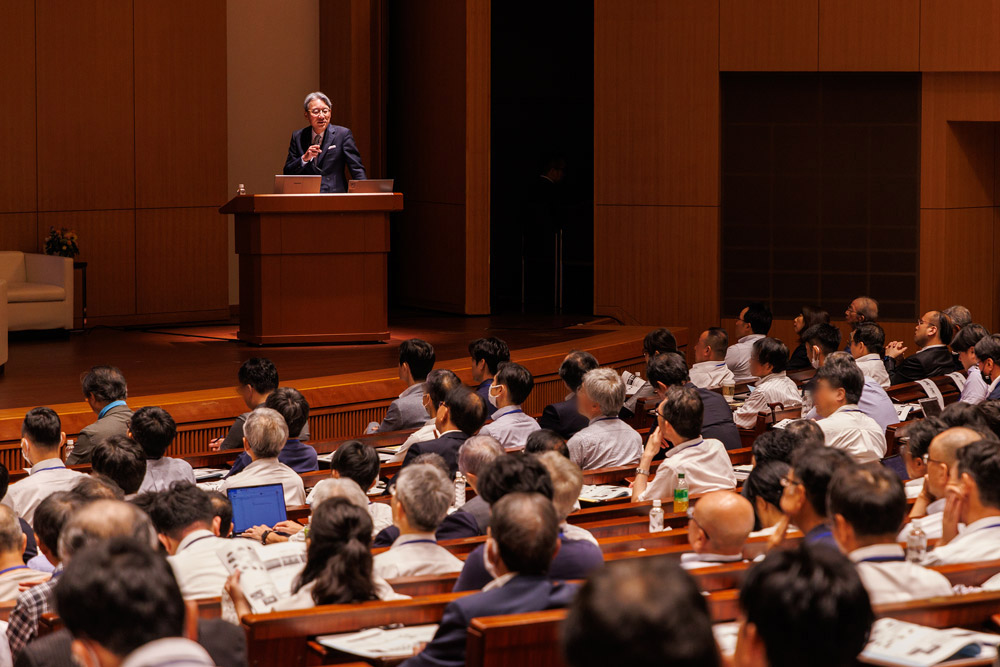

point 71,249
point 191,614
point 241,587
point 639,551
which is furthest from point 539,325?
point 191,614

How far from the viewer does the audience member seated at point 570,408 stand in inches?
263

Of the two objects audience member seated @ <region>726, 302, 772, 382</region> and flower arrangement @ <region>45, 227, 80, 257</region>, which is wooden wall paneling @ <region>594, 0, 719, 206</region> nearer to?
audience member seated @ <region>726, 302, 772, 382</region>

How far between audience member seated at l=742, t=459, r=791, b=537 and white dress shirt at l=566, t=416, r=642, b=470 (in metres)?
1.73

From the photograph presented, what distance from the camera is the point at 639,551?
4.13 m

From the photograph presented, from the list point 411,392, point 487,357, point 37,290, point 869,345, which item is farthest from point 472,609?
point 37,290

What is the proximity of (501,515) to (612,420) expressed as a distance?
3.06 metres

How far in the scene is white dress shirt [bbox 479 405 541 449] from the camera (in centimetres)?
610

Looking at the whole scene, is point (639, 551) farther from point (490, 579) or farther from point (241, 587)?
point (241, 587)

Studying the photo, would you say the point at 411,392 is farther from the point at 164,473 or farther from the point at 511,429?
the point at 164,473

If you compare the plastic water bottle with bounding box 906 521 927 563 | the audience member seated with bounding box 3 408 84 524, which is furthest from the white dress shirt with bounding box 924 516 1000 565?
the audience member seated with bounding box 3 408 84 524

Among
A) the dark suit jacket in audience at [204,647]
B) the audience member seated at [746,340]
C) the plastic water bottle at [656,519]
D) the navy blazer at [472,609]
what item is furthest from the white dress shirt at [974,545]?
the audience member seated at [746,340]

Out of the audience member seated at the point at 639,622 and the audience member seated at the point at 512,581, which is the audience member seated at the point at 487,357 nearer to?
the audience member seated at the point at 512,581

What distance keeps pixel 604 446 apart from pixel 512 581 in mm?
2955

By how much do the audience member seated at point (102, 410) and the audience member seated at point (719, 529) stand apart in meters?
3.21
